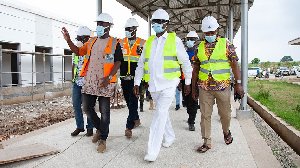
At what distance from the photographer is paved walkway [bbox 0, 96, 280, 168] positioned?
3693 mm

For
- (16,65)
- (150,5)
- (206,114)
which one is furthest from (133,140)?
(16,65)

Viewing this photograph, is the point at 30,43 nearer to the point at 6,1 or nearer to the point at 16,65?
the point at 16,65

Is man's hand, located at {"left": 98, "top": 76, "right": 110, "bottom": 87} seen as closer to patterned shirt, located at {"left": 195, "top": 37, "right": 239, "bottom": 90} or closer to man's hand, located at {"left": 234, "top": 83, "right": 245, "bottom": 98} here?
patterned shirt, located at {"left": 195, "top": 37, "right": 239, "bottom": 90}

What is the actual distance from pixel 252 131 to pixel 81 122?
10.6 feet

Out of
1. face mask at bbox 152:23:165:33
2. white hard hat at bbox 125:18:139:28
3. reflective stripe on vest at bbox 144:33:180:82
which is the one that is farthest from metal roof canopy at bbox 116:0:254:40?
reflective stripe on vest at bbox 144:33:180:82

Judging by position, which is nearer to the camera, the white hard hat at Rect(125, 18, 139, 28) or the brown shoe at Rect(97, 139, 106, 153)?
Answer: the brown shoe at Rect(97, 139, 106, 153)

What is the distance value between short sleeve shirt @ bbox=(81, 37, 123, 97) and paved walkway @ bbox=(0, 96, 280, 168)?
2.95 ft

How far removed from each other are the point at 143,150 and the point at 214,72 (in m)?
1.59

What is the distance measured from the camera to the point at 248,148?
4.32 metres

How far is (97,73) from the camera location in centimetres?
426

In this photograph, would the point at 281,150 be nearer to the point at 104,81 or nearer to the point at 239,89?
the point at 239,89

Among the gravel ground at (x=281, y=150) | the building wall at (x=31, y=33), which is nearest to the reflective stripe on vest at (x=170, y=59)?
the gravel ground at (x=281, y=150)

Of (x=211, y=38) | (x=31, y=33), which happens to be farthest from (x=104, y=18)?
(x=31, y=33)

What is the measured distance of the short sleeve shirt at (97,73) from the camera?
13.9 ft
